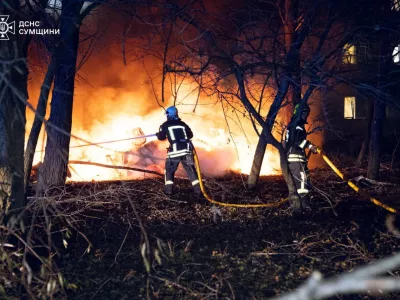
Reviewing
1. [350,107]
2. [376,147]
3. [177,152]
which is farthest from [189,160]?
[350,107]

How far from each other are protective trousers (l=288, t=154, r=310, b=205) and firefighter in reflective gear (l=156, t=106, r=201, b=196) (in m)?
1.88

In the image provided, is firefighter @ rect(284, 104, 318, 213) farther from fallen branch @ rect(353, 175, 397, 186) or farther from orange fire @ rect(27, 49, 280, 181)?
orange fire @ rect(27, 49, 280, 181)

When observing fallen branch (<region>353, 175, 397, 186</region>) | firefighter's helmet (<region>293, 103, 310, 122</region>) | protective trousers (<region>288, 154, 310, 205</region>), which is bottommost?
fallen branch (<region>353, 175, 397, 186</region>)

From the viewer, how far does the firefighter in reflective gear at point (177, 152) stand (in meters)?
8.53

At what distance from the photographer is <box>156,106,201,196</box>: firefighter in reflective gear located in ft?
28.0

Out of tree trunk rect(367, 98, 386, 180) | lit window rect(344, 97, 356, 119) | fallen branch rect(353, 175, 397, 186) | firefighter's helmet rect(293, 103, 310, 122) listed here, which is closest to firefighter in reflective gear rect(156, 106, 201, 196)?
firefighter's helmet rect(293, 103, 310, 122)

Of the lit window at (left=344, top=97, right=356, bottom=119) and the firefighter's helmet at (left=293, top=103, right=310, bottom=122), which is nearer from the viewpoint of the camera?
the firefighter's helmet at (left=293, top=103, right=310, bottom=122)

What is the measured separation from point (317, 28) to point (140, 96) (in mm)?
7339

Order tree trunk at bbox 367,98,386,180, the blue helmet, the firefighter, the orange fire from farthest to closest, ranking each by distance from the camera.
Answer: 1. the orange fire
2. tree trunk at bbox 367,98,386,180
3. the blue helmet
4. the firefighter

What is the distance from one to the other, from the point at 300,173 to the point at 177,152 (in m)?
2.32

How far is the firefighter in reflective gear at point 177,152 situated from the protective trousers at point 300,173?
188 centimetres

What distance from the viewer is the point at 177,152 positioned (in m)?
8.53

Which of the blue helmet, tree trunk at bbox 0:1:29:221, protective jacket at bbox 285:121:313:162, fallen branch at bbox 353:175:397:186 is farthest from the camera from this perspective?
fallen branch at bbox 353:175:397:186

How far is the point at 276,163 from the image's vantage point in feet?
45.5
